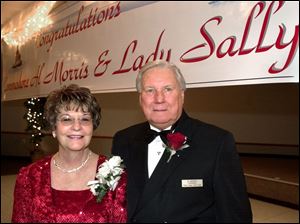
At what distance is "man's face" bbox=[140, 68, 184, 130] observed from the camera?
1.40m

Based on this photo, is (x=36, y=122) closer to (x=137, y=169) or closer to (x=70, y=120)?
(x=70, y=120)

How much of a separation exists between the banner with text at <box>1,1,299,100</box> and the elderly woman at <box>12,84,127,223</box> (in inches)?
25.1

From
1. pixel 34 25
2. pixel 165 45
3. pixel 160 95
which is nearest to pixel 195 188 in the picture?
pixel 160 95

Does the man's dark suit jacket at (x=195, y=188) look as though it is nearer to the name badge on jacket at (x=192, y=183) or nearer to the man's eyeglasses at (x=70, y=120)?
the name badge on jacket at (x=192, y=183)

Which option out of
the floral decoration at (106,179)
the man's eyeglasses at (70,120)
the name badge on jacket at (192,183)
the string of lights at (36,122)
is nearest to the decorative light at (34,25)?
the string of lights at (36,122)

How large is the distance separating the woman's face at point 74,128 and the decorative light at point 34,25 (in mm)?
1522

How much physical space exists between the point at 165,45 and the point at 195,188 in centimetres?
86

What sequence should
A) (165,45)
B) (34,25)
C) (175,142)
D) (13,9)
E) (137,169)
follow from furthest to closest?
(13,9), (34,25), (165,45), (137,169), (175,142)

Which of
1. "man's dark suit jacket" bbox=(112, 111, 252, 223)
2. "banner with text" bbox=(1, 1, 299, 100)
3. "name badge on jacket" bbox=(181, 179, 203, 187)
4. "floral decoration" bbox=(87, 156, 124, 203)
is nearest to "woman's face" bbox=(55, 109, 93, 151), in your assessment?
"floral decoration" bbox=(87, 156, 124, 203)

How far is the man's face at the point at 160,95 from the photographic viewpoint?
55.1 inches

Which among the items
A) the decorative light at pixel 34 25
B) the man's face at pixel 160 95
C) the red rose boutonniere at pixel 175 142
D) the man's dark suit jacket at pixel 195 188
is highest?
the decorative light at pixel 34 25

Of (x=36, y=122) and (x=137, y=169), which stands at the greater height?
Answer: (x=36, y=122)

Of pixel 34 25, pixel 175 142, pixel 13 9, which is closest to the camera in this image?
pixel 175 142

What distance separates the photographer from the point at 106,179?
4.33ft
